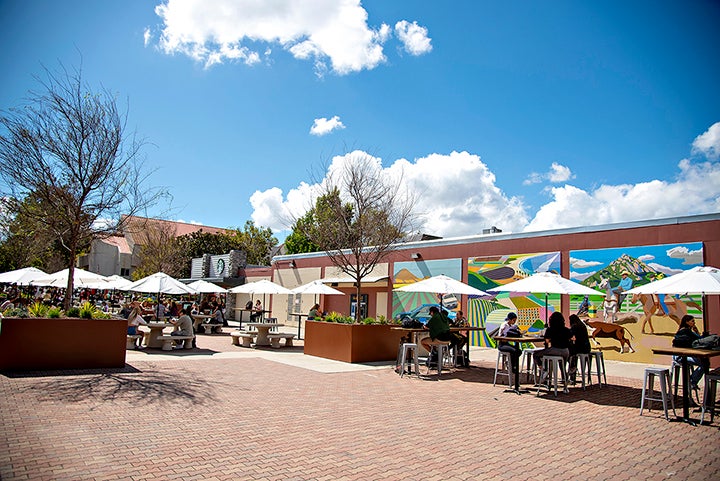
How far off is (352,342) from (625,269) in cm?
926

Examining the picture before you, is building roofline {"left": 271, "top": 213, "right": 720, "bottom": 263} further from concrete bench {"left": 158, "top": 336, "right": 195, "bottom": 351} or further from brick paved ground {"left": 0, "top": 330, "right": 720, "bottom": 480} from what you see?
concrete bench {"left": 158, "top": 336, "right": 195, "bottom": 351}

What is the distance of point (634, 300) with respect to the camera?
50.8ft

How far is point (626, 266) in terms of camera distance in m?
15.6

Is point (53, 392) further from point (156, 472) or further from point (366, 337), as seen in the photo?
point (366, 337)

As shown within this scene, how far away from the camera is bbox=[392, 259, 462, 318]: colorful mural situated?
67.8 ft

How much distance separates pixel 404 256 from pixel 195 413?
56.4 ft

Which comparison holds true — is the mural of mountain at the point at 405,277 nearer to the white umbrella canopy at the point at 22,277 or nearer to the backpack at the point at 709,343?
the backpack at the point at 709,343

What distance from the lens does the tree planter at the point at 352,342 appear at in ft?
44.4

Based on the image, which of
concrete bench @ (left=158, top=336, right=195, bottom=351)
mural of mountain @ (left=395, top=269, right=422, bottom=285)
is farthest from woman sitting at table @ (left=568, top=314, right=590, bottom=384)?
mural of mountain @ (left=395, top=269, right=422, bottom=285)

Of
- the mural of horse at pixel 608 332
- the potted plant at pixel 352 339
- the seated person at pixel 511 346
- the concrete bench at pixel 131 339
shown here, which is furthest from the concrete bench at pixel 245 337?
the mural of horse at pixel 608 332

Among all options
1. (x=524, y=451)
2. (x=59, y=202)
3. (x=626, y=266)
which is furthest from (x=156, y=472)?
(x=626, y=266)

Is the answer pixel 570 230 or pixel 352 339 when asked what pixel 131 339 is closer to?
pixel 352 339

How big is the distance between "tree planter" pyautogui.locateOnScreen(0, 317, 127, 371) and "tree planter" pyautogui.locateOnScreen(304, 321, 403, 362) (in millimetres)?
5689

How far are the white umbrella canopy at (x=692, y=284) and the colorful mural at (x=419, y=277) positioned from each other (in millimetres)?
11173
